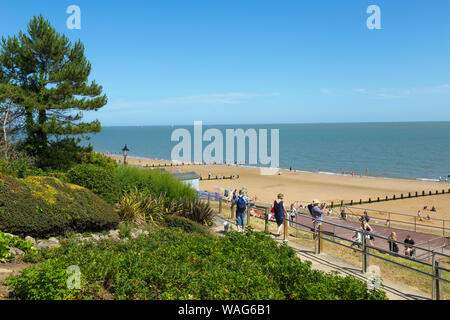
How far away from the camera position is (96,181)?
403 inches

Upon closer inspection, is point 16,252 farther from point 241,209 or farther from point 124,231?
point 241,209

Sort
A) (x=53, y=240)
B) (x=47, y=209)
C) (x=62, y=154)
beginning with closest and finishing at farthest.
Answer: (x=53, y=240)
(x=47, y=209)
(x=62, y=154)

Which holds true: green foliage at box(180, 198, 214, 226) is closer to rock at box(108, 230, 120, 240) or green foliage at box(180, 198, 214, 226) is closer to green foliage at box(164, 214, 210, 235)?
green foliage at box(164, 214, 210, 235)

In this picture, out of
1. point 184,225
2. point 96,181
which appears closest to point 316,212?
point 184,225

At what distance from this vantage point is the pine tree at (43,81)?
579 inches

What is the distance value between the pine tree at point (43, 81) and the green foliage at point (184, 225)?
25.1ft

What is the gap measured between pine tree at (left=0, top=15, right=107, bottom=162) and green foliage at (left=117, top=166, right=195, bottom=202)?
4.67m

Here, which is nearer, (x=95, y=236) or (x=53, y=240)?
(x=53, y=240)

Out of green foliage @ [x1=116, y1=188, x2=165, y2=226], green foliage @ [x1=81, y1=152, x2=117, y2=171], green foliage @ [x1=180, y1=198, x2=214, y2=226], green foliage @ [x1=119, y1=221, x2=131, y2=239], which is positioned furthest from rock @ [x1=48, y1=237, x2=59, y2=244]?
green foliage @ [x1=81, y1=152, x2=117, y2=171]

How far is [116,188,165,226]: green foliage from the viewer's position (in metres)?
10.1

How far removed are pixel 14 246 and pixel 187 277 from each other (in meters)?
3.69

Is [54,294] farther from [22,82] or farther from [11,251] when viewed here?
[22,82]
